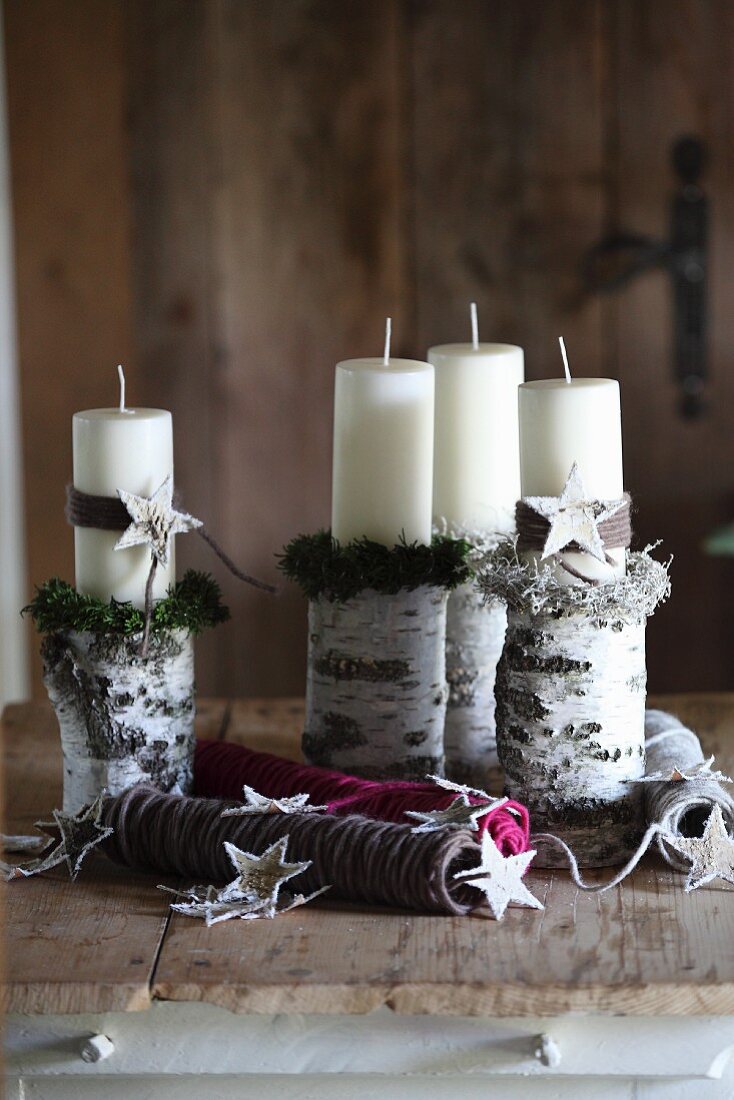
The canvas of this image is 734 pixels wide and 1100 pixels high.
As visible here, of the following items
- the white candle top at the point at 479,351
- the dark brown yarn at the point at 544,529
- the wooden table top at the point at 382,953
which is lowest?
the wooden table top at the point at 382,953

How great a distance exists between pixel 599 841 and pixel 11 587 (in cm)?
137

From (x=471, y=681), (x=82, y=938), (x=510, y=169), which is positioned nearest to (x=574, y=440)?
(x=471, y=681)

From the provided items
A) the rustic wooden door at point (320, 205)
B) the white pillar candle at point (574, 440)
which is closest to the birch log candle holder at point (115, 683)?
the white pillar candle at point (574, 440)

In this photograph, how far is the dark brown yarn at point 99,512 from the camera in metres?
0.85

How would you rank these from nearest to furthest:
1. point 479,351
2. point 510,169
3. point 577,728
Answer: point 577,728 → point 479,351 → point 510,169

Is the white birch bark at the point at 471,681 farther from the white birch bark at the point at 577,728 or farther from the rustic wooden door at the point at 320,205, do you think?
the rustic wooden door at the point at 320,205

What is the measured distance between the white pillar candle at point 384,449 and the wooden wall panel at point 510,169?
1.10 meters

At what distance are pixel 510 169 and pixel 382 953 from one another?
147 centimetres

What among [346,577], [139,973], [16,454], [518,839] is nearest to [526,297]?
[16,454]

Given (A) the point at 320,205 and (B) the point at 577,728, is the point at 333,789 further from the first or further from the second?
(A) the point at 320,205

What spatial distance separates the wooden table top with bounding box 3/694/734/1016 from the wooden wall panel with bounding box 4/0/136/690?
1.27m

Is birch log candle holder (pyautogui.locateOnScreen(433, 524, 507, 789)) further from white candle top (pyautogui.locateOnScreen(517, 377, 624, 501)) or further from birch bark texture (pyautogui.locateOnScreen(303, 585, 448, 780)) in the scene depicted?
white candle top (pyautogui.locateOnScreen(517, 377, 624, 501))

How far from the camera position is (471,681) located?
98cm

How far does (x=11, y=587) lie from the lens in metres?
1.99
